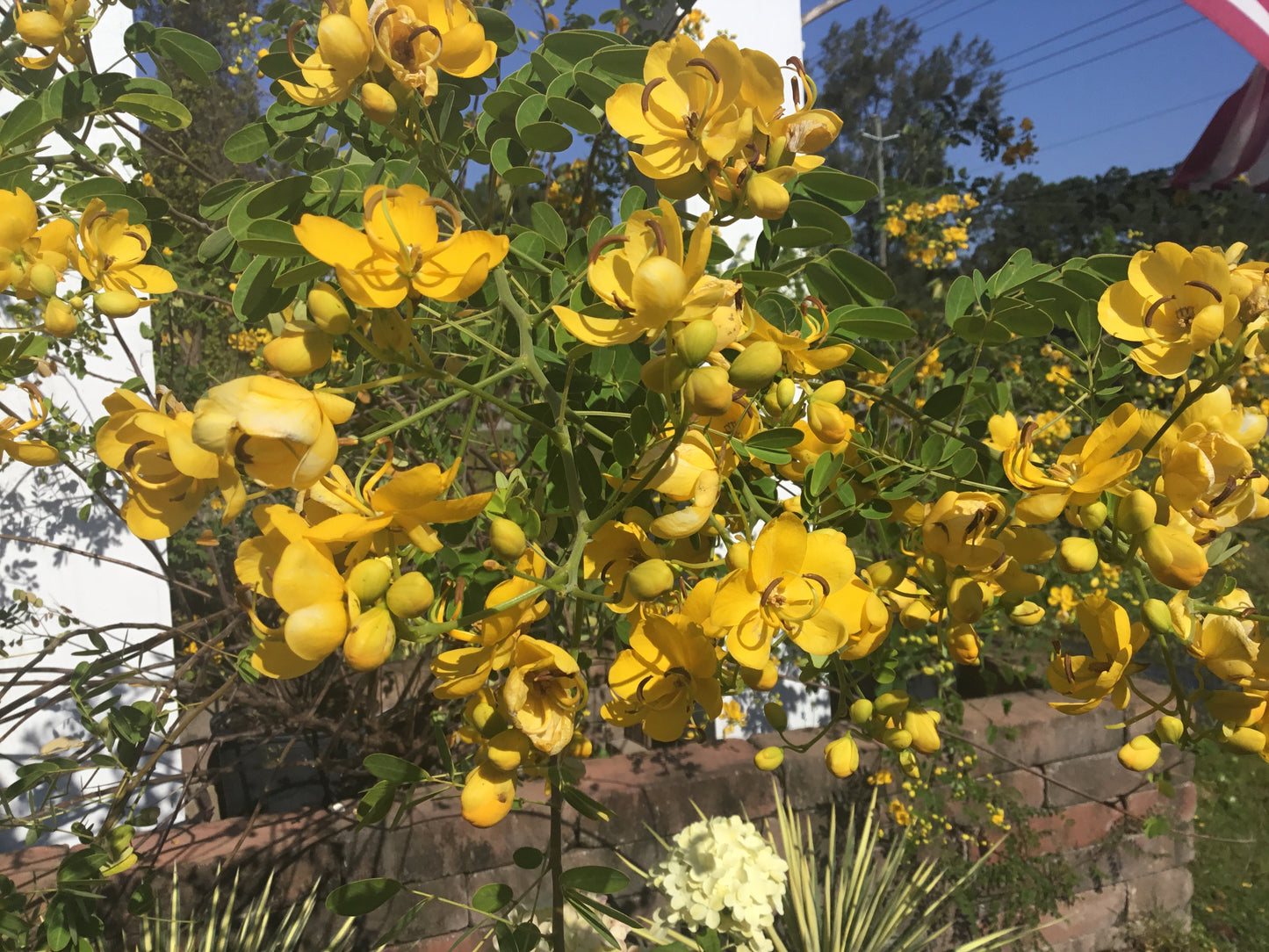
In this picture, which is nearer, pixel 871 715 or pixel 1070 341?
pixel 871 715

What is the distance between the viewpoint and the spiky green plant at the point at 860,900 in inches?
84.8

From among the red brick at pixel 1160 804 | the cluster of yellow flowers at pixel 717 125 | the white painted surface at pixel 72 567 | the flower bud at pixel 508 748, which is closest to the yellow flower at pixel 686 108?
the cluster of yellow flowers at pixel 717 125

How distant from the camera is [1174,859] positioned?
2.73m

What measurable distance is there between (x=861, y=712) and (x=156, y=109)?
1.11m

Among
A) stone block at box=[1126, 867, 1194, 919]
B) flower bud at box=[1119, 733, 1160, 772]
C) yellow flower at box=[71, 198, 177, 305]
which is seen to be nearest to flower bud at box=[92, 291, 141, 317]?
yellow flower at box=[71, 198, 177, 305]

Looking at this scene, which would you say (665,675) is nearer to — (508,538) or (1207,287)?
(508,538)

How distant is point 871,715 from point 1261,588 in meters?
5.16

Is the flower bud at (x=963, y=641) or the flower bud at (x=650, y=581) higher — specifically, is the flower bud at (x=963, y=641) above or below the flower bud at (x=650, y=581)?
below

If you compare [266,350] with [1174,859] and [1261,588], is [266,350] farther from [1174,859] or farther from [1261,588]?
[1261,588]

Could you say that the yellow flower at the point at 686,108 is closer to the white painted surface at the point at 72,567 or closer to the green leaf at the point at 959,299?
the green leaf at the point at 959,299

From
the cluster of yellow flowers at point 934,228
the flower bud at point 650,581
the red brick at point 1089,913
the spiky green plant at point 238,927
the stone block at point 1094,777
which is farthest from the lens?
the cluster of yellow flowers at point 934,228

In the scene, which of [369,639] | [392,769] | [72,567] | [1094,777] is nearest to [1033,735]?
[1094,777]

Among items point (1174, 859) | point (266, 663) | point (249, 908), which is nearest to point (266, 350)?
point (266, 663)

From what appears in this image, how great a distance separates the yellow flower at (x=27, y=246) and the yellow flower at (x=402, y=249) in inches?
18.8
